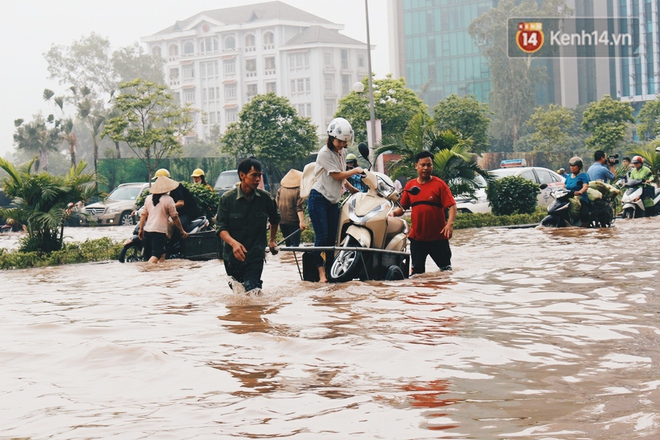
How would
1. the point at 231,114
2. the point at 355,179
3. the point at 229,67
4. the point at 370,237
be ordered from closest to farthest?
the point at 370,237, the point at 355,179, the point at 231,114, the point at 229,67

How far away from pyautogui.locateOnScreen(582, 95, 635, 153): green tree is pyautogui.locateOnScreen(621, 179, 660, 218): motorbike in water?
2996 centimetres

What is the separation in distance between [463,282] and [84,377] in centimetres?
548

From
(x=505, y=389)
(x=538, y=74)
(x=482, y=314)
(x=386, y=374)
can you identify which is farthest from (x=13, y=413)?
(x=538, y=74)

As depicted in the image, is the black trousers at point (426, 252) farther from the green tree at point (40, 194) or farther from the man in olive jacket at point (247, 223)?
the green tree at point (40, 194)

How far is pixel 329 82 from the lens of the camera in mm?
103500

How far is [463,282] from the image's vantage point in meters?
10.5

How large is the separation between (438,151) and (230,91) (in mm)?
89691

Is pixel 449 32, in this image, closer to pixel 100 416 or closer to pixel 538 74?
pixel 538 74

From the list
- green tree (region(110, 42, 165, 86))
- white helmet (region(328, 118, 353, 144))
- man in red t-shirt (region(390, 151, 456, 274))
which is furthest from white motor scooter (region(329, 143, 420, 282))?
green tree (region(110, 42, 165, 86))

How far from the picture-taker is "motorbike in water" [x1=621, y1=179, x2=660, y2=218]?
22.0 m

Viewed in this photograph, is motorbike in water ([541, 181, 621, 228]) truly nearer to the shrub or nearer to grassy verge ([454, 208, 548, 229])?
grassy verge ([454, 208, 548, 229])

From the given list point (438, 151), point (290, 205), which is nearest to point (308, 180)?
point (290, 205)

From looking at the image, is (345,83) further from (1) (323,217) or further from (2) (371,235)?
(2) (371,235)

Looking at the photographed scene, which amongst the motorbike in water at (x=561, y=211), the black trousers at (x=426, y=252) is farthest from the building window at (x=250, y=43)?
the black trousers at (x=426, y=252)
